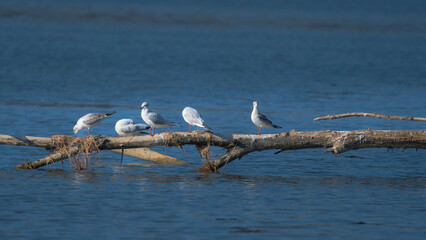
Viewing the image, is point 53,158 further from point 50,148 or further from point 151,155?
point 151,155

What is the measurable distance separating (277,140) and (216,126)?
7.86 metres

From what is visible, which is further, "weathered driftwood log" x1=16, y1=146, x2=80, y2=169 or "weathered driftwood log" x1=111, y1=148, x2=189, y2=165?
"weathered driftwood log" x1=111, y1=148, x2=189, y2=165

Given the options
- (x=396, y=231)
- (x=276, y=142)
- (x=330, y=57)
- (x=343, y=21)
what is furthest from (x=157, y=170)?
(x=343, y=21)

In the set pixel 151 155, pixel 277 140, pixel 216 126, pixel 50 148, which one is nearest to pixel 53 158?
pixel 50 148

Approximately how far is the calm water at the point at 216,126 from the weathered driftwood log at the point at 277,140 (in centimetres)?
67

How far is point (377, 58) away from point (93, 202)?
43621mm

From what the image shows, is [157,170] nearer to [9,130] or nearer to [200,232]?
[200,232]

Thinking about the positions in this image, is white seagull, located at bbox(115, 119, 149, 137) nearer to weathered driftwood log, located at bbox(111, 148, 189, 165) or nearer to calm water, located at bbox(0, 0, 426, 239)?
calm water, located at bbox(0, 0, 426, 239)

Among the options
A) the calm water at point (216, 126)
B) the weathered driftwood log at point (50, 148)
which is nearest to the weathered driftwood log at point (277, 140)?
the weathered driftwood log at point (50, 148)

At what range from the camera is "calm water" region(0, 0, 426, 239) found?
40.1 feet

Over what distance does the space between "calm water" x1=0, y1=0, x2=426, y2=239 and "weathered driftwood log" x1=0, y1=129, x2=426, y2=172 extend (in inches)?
26.2

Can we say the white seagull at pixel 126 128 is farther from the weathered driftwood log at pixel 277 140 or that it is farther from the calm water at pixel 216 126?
the calm water at pixel 216 126

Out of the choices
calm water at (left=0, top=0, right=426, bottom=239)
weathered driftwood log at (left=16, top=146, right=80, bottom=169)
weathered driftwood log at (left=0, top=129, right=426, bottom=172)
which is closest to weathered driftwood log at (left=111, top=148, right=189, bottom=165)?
calm water at (left=0, top=0, right=426, bottom=239)

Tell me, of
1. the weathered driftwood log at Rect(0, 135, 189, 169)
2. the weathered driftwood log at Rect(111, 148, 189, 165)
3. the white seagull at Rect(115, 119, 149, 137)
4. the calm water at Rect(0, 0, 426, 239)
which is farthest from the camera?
the weathered driftwood log at Rect(111, 148, 189, 165)
